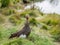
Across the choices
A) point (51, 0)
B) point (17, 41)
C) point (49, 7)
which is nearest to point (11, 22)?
point (17, 41)

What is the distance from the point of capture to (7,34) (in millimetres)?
8836

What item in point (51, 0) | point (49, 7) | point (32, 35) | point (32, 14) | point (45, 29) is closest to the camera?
point (32, 35)

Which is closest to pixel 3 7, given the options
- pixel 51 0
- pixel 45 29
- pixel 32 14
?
pixel 32 14

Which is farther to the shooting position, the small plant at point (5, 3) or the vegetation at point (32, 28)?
the small plant at point (5, 3)

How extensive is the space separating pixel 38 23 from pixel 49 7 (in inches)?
298

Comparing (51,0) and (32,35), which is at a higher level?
(32,35)

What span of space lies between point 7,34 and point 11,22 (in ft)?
8.58

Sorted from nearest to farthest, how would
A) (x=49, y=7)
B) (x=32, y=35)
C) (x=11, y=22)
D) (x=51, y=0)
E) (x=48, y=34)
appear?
(x=32, y=35) < (x=48, y=34) < (x=11, y=22) < (x=49, y=7) < (x=51, y=0)

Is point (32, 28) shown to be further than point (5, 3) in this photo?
No

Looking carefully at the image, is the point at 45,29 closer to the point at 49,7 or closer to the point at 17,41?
the point at 17,41

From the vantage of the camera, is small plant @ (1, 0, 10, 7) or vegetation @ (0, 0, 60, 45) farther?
small plant @ (1, 0, 10, 7)

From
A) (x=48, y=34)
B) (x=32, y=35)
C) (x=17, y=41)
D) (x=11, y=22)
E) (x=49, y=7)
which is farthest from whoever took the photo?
(x=49, y=7)

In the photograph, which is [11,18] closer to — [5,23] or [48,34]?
[5,23]

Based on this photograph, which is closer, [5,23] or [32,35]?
[32,35]
